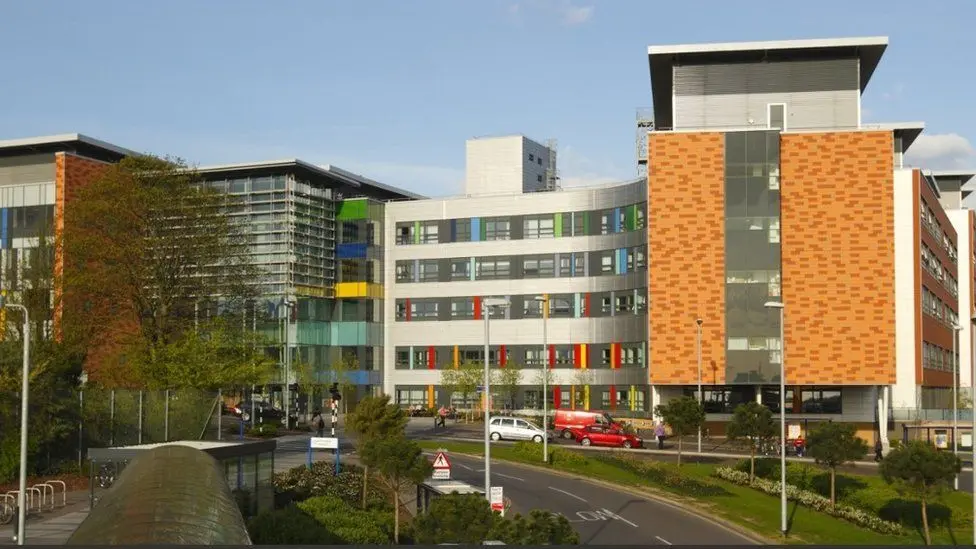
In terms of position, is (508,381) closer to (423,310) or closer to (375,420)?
(423,310)

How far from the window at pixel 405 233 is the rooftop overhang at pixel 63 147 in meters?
27.9

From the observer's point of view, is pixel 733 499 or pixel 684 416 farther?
pixel 684 416

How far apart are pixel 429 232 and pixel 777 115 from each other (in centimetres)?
3463

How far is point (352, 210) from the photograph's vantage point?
103125mm

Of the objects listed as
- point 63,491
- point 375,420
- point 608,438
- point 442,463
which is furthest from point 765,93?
point 63,491

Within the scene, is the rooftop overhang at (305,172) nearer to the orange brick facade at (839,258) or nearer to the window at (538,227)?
the window at (538,227)

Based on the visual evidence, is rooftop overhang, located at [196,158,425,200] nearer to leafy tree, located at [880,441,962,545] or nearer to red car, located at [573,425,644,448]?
red car, located at [573,425,644,448]

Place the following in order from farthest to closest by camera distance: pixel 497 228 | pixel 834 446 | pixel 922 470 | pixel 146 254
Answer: pixel 497 228 < pixel 146 254 < pixel 834 446 < pixel 922 470

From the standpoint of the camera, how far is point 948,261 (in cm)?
10238

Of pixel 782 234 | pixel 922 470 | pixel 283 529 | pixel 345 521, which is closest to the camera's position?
pixel 283 529

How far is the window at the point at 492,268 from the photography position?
9900 cm

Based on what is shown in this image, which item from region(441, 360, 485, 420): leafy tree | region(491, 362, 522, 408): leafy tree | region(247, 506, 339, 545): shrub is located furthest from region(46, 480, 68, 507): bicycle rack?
region(491, 362, 522, 408): leafy tree

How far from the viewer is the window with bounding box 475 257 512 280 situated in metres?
99.0

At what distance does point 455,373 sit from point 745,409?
142 ft
